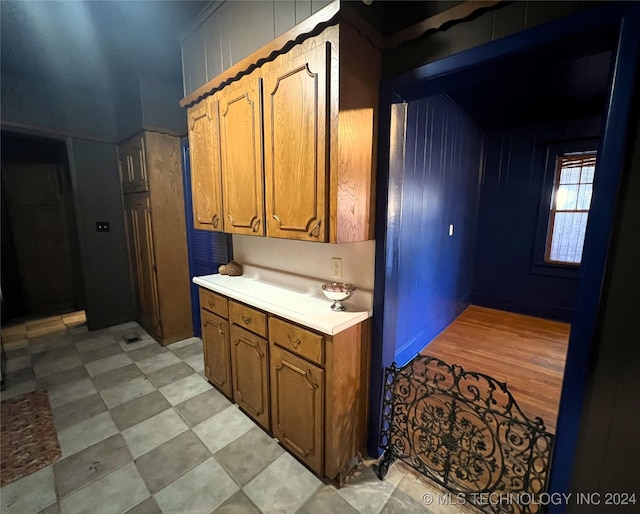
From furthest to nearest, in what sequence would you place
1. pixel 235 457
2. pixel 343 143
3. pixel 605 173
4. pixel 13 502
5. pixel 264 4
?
1. pixel 235 457
2. pixel 264 4
3. pixel 13 502
4. pixel 343 143
5. pixel 605 173

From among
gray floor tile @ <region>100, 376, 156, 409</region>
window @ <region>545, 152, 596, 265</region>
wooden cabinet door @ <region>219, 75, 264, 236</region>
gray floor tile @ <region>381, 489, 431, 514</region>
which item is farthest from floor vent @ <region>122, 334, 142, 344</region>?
window @ <region>545, 152, 596, 265</region>

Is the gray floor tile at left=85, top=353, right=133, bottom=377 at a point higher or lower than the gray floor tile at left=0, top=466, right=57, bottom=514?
higher

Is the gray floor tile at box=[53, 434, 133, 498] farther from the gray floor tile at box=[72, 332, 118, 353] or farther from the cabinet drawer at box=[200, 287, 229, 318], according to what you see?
the gray floor tile at box=[72, 332, 118, 353]

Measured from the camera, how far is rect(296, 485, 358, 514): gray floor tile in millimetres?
1386

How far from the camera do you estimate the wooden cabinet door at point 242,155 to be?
5.24 feet

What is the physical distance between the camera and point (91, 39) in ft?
7.25

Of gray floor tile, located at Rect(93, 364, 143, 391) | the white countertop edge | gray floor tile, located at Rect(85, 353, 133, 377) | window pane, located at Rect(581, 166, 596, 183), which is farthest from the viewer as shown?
window pane, located at Rect(581, 166, 596, 183)

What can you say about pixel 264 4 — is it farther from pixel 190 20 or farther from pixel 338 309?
pixel 338 309

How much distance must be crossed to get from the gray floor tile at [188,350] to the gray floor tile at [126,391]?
1.48ft

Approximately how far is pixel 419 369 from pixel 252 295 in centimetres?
184

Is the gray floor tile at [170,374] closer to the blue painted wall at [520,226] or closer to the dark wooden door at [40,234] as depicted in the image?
the dark wooden door at [40,234]

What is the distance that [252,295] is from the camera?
6.00 ft

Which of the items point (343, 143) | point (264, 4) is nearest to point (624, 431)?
point (343, 143)

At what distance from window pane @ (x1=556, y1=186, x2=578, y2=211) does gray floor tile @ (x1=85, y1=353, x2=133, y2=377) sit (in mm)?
5485
